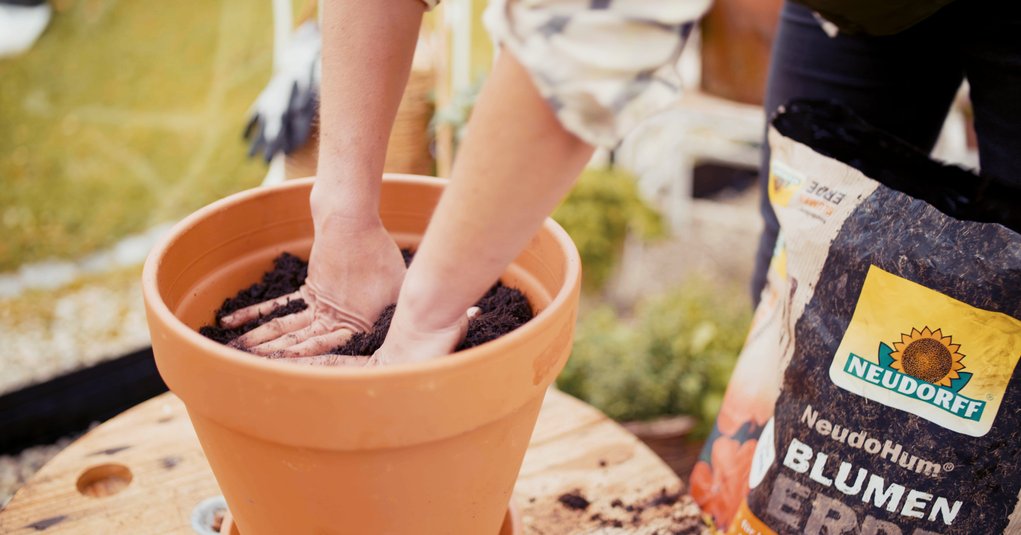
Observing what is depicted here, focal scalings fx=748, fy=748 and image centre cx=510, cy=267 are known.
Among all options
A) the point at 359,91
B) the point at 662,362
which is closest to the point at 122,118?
the point at 662,362

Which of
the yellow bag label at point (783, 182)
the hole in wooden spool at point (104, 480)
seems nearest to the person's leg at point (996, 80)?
the yellow bag label at point (783, 182)

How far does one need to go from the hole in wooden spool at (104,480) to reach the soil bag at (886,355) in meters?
0.76

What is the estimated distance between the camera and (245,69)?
7.47 feet

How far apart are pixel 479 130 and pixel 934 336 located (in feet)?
1.82

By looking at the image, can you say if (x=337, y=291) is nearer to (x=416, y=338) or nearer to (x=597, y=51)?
(x=416, y=338)

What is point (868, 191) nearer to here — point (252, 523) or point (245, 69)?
point (252, 523)

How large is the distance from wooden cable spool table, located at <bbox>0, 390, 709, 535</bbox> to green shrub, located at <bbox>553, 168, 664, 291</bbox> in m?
1.07

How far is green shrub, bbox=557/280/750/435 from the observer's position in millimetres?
1673

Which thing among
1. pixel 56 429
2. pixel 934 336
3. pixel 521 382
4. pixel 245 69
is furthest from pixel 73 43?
pixel 934 336

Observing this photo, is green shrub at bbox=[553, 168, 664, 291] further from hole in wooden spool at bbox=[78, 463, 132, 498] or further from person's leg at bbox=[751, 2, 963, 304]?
hole in wooden spool at bbox=[78, 463, 132, 498]

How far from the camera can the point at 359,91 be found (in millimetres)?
706

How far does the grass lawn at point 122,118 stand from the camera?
6.49ft

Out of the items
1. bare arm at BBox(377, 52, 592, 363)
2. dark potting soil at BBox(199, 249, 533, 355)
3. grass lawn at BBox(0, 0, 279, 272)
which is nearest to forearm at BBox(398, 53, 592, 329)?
bare arm at BBox(377, 52, 592, 363)

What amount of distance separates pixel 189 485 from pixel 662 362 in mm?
1117
